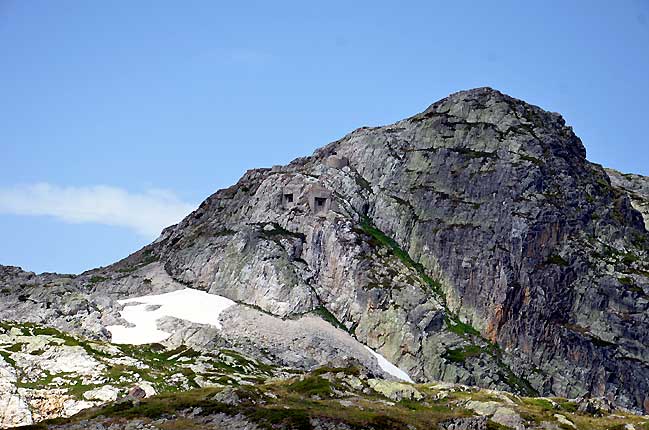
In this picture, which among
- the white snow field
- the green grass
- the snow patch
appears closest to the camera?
the green grass

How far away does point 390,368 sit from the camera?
632 ft

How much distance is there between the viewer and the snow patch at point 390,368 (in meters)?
190

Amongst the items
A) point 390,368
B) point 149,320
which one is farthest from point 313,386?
point 149,320

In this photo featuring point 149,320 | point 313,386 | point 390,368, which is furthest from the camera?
point 149,320

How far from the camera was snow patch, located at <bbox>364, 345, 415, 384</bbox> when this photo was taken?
623 feet

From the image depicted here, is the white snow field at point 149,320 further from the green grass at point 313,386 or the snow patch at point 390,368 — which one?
the green grass at point 313,386

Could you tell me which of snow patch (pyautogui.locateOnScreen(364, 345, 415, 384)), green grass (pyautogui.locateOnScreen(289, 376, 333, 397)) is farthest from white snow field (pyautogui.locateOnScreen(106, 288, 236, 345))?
green grass (pyautogui.locateOnScreen(289, 376, 333, 397))

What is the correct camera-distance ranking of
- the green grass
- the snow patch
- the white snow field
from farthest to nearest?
the snow patch, the white snow field, the green grass

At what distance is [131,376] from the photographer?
146250 millimetres

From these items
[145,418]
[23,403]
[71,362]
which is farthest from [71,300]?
[145,418]

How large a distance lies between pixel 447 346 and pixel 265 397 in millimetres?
95187

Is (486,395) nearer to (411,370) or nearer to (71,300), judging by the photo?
(411,370)

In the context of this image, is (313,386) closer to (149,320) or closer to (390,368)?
(390,368)

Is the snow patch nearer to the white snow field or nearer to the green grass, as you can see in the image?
the white snow field
